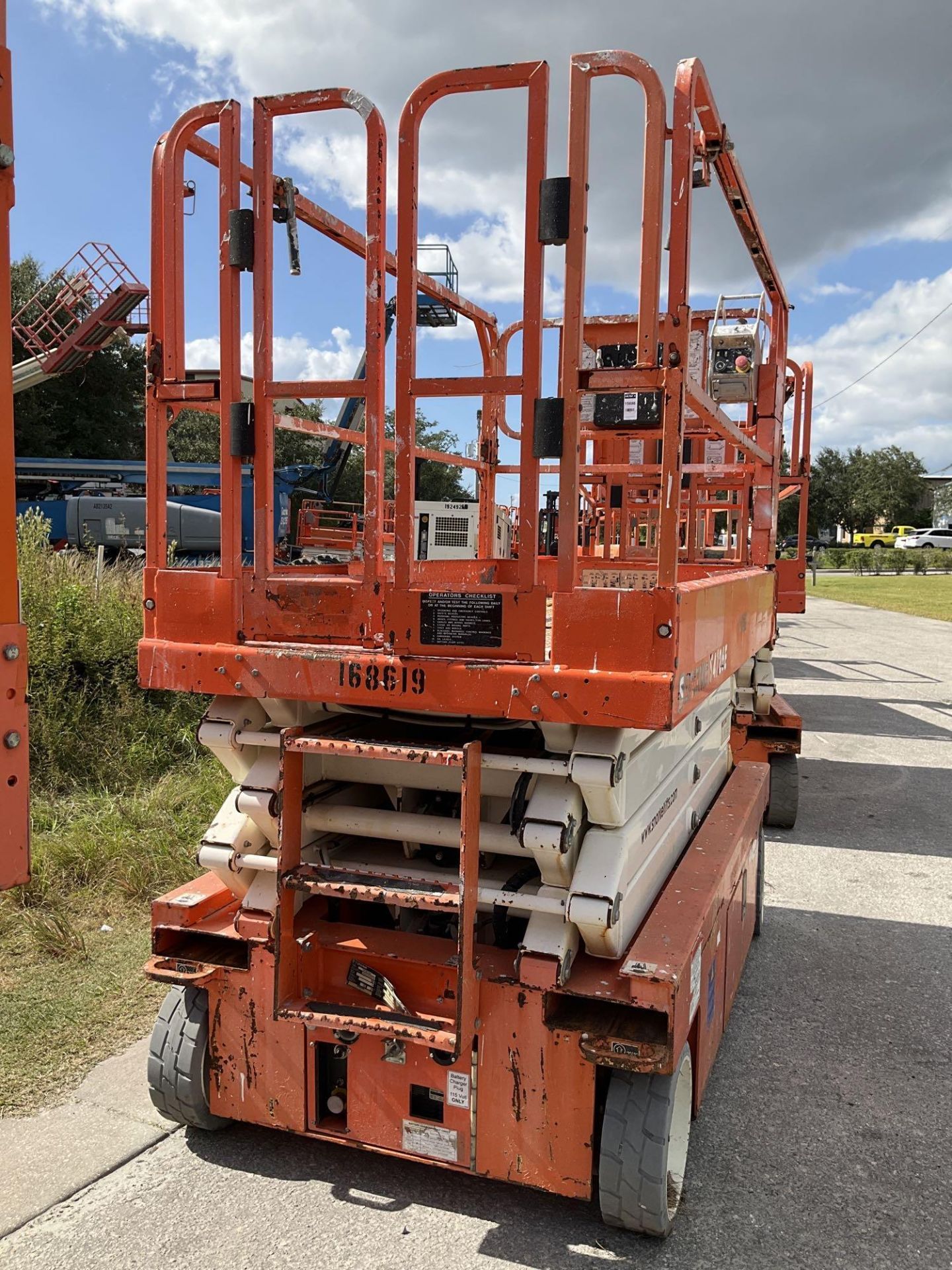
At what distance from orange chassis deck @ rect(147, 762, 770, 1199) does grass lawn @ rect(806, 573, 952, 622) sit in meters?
24.9

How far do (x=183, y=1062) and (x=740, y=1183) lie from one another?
1.85 meters

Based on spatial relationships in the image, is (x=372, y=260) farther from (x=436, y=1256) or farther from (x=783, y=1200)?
(x=783, y=1200)

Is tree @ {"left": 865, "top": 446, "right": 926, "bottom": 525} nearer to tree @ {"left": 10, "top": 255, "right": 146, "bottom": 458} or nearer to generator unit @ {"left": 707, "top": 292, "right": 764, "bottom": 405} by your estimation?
tree @ {"left": 10, "top": 255, "right": 146, "bottom": 458}

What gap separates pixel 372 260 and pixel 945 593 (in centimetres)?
3562

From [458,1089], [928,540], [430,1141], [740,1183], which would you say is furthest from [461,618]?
[928,540]

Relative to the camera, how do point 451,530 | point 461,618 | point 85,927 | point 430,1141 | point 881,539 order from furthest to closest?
point 881,539, point 451,530, point 85,927, point 430,1141, point 461,618

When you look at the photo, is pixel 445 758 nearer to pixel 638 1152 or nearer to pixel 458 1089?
pixel 458 1089

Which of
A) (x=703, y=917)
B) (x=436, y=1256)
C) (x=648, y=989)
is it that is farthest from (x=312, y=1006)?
(x=703, y=917)

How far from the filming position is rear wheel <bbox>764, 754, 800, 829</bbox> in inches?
290

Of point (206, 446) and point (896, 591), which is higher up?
point (206, 446)

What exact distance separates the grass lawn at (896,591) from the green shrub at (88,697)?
73.9 ft

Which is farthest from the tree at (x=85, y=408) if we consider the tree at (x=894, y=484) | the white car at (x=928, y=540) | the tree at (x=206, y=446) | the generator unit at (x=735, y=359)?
the tree at (x=894, y=484)

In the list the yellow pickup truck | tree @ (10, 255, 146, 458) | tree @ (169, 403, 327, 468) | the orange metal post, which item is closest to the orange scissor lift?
the orange metal post

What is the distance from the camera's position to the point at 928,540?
63531 mm
